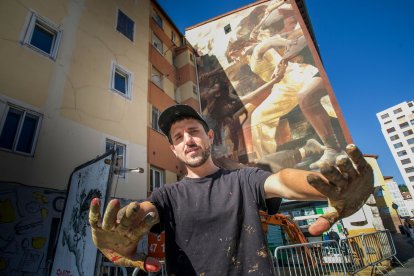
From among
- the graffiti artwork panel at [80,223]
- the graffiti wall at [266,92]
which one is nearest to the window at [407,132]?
the graffiti wall at [266,92]

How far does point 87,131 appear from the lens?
795 centimetres

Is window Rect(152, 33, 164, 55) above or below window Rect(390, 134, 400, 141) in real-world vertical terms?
below

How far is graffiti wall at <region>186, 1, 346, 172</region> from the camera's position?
1395 centimetres

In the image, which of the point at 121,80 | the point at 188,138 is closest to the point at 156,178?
the point at 121,80

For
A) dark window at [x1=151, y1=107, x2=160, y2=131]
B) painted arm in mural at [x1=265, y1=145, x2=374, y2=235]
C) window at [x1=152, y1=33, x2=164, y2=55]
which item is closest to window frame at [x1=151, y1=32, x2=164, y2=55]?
window at [x1=152, y1=33, x2=164, y2=55]

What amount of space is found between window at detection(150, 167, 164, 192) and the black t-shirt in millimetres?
9090

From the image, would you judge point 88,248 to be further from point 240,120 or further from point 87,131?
point 240,120

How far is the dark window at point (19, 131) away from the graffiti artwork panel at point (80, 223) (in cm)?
177

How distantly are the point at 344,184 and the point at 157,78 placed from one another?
14809mm

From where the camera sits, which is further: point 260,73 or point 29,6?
point 260,73

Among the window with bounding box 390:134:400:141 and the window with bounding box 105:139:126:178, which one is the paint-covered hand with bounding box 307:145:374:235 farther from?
the window with bounding box 390:134:400:141

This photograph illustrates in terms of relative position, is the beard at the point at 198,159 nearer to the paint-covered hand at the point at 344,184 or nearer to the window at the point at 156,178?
the paint-covered hand at the point at 344,184

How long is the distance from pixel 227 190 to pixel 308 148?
13384mm

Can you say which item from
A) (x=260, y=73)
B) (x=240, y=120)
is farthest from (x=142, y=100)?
(x=260, y=73)
